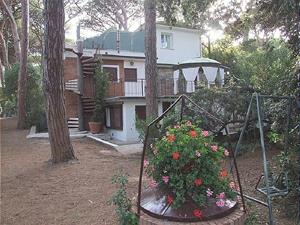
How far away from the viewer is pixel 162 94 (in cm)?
1944

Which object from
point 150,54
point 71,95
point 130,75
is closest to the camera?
point 150,54

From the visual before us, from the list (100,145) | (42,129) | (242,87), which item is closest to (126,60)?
(42,129)

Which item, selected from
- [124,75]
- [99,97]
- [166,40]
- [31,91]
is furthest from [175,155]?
[166,40]

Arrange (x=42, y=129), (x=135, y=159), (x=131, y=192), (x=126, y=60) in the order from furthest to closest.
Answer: (x=126, y=60) → (x=42, y=129) → (x=135, y=159) → (x=131, y=192)

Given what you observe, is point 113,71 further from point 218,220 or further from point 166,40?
point 218,220

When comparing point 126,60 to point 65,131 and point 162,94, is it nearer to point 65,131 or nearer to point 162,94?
point 162,94

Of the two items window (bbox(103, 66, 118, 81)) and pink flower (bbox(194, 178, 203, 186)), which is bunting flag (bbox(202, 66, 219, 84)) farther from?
pink flower (bbox(194, 178, 203, 186))

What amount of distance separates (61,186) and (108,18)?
27.2 m

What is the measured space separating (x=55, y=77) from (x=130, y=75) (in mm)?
12490

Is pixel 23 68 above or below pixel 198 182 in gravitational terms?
above

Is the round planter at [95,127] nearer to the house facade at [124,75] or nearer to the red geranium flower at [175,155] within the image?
the house facade at [124,75]

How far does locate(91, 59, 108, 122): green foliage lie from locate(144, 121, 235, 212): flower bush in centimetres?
1493

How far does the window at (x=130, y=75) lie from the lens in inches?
844

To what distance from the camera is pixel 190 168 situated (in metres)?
3.71
